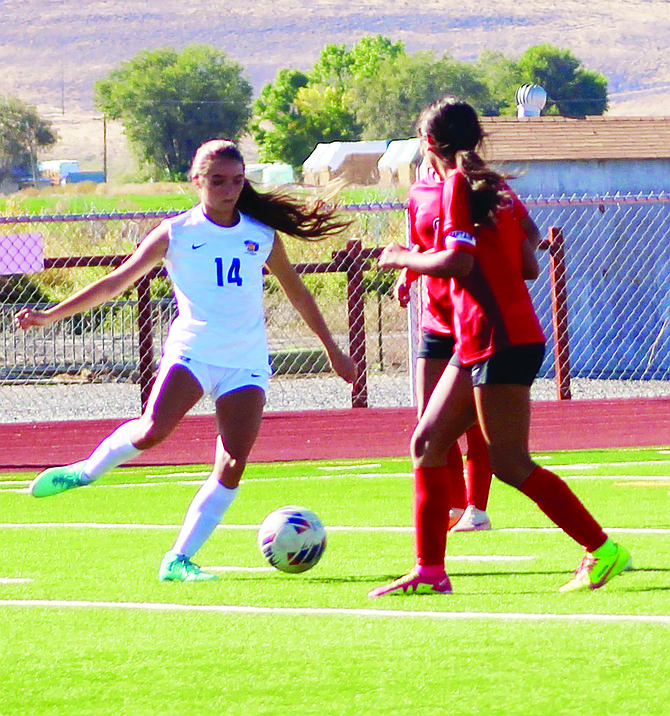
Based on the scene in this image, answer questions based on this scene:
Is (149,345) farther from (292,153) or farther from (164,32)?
(164,32)

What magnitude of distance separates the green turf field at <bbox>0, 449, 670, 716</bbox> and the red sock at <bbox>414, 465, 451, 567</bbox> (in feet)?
0.61

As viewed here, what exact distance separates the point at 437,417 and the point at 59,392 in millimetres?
11152

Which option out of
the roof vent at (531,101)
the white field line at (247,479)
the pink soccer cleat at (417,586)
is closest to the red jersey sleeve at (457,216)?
the pink soccer cleat at (417,586)

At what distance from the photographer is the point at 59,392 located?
54.3 ft

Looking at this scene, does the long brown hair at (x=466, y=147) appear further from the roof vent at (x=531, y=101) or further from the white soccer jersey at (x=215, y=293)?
the roof vent at (x=531, y=101)

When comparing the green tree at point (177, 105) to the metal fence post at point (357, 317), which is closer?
the metal fence post at point (357, 317)

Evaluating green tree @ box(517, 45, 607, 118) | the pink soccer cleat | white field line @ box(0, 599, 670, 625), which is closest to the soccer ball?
the pink soccer cleat

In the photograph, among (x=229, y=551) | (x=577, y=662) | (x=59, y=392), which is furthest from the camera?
(x=59, y=392)

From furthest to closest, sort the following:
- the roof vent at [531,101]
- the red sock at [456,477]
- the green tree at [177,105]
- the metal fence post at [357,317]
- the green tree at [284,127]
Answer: the green tree at [177,105]
the green tree at [284,127]
the roof vent at [531,101]
the metal fence post at [357,317]
the red sock at [456,477]

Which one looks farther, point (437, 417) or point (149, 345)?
point (149, 345)

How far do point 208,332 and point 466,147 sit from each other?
139 cm

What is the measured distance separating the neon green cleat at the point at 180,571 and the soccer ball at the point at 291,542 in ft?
0.91

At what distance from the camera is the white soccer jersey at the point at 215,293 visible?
252 inches

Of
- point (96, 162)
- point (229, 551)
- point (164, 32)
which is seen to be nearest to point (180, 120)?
point (96, 162)
